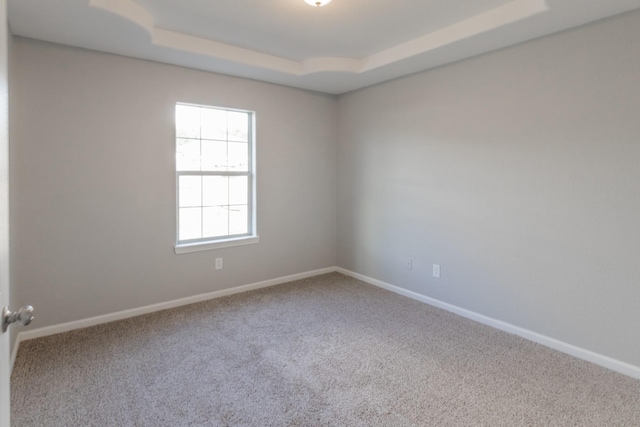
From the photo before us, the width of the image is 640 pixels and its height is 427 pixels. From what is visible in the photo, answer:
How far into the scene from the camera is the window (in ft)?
12.2

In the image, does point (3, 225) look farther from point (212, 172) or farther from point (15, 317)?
point (212, 172)

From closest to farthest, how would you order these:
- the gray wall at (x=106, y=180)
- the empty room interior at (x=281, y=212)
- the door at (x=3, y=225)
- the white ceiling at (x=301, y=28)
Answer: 1. the door at (x=3, y=225)
2. the empty room interior at (x=281, y=212)
3. the white ceiling at (x=301, y=28)
4. the gray wall at (x=106, y=180)

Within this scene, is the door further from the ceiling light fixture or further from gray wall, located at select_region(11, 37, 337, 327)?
gray wall, located at select_region(11, 37, 337, 327)

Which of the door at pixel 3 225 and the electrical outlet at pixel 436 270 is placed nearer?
the door at pixel 3 225

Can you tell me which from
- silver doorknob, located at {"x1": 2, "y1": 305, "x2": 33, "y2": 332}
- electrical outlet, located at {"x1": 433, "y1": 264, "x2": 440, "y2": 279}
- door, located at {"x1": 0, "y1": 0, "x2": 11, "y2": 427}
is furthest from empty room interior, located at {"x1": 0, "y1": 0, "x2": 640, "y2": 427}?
silver doorknob, located at {"x1": 2, "y1": 305, "x2": 33, "y2": 332}

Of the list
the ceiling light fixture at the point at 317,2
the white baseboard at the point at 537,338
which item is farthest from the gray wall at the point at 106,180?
the white baseboard at the point at 537,338

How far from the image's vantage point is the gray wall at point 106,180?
2869 millimetres

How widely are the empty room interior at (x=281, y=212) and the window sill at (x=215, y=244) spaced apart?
22 millimetres

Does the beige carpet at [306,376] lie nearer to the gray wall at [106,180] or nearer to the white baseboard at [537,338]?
the white baseboard at [537,338]

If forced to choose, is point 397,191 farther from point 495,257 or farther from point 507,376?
point 507,376

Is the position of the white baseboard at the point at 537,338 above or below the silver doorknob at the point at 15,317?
below

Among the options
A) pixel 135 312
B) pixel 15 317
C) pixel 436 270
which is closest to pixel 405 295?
pixel 436 270

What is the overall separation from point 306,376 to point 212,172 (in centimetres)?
239

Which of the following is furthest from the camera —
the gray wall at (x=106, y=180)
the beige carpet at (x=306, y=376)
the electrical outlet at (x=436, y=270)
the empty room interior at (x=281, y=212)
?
the electrical outlet at (x=436, y=270)
